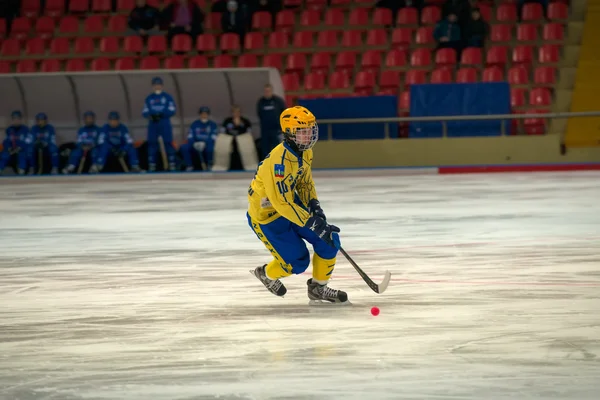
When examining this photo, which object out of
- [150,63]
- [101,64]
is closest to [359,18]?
[150,63]

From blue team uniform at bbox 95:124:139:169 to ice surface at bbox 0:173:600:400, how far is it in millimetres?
9279

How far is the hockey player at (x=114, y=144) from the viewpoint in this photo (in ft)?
75.8

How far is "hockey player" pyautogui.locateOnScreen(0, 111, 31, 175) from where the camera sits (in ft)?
77.4

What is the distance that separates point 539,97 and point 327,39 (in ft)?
17.8

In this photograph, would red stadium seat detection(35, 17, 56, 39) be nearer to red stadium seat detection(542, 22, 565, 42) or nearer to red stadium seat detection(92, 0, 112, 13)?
red stadium seat detection(92, 0, 112, 13)

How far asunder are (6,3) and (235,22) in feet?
21.4

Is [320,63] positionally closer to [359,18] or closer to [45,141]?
[359,18]

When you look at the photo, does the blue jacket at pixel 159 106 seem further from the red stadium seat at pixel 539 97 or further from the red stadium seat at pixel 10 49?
the red stadium seat at pixel 539 97

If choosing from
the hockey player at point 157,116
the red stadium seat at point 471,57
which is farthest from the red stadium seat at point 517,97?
the hockey player at point 157,116

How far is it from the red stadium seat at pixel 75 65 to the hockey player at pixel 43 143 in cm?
376

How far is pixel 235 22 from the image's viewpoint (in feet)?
87.2

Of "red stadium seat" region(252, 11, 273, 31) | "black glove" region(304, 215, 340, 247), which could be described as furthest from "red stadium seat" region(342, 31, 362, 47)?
"black glove" region(304, 215, 340, 247)

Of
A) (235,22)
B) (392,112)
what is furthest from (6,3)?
(392,112)

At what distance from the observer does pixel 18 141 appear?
23594 mm
